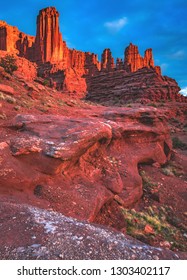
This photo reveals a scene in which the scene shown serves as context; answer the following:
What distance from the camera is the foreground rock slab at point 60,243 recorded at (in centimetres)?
320

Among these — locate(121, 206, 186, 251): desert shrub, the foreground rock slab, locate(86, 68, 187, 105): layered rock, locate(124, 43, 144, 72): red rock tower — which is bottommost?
locate(121, 206, 186, 251): desert shrub

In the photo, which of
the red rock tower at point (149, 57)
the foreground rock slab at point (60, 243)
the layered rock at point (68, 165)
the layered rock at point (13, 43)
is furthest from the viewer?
the red rock tower at point (149, 57)

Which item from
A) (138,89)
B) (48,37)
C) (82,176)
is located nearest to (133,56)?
(48,37)

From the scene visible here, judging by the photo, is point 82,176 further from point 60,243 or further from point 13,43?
point 13,43

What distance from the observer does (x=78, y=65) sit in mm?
92000

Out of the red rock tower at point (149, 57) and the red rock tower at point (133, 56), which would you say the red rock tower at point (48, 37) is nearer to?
the red rock tower at point (133, 56)

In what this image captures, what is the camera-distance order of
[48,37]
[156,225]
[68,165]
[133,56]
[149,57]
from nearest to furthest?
[68,165] → [156,225] → [48,37] → [133,56] → [149,57]

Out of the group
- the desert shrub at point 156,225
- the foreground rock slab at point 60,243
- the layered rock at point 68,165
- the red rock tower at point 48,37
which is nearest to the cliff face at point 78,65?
the red rock tower at point 48,37

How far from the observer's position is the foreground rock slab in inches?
126

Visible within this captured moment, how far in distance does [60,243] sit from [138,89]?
2096 inches

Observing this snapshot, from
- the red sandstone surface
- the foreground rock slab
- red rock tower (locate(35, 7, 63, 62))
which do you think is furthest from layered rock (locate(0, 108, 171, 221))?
red rock tower (locate(35, 7, 63, 62))

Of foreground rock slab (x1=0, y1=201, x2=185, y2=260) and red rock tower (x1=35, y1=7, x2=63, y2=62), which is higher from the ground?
red rock tower (x1=35, y1=7, x2=63, y2=62)

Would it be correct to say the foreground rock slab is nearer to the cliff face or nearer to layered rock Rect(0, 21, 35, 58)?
the cliff face

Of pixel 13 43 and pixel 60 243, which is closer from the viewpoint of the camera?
pixel 60 243
